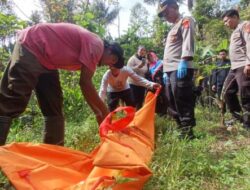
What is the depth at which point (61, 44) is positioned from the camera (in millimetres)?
2857

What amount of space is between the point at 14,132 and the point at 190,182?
2.57 metres

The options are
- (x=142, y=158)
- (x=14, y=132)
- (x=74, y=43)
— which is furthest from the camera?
(x=14, y=132)

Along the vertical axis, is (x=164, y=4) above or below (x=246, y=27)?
above

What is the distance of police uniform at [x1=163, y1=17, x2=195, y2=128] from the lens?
3.96 m

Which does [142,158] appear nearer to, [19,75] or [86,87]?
[86,87]

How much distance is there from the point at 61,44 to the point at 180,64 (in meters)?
1.53

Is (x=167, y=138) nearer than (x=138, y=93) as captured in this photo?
Yes

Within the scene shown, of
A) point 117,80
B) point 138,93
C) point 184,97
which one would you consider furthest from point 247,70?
point 138,93

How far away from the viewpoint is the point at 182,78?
13.0 ft

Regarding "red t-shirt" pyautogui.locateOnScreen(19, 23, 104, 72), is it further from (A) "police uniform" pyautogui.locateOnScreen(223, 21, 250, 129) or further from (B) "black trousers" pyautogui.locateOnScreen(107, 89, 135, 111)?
(B) "black trousers" pyautogui.locateOnScreen(107, 89, 135, 111)

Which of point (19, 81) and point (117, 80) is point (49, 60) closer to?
point (19, 81)

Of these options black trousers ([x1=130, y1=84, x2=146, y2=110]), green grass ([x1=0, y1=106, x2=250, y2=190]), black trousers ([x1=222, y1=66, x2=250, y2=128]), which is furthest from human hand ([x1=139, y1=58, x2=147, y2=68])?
green grass ([x1=0, y1=106, x2=250, y2=190])

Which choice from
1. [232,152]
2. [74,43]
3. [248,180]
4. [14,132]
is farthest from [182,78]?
[14,132]

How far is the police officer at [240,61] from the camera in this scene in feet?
14.5
